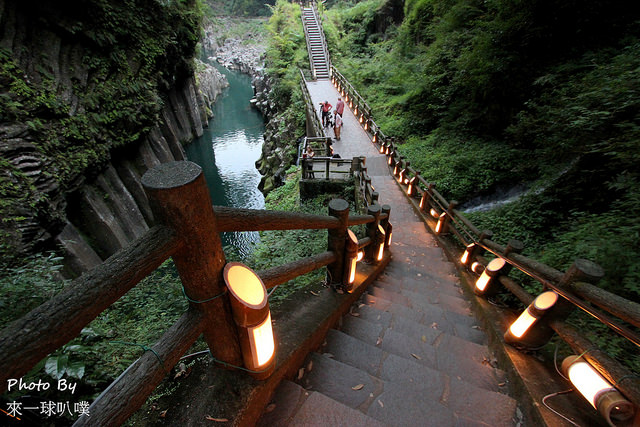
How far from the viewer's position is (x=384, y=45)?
1894 cm

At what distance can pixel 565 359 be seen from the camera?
2137 millimetres

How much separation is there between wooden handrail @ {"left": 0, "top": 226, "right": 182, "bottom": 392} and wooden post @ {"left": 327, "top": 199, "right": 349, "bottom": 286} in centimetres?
177

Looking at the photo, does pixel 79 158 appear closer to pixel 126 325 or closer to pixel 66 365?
pixel 126 325

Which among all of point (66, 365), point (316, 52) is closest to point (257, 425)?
point (66, 365)

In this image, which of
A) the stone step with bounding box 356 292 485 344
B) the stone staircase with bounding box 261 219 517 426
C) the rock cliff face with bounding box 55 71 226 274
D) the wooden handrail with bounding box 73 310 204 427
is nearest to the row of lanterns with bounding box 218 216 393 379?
the wooden handrail with bounding box 73 310 204 427

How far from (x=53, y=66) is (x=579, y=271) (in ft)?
38.3

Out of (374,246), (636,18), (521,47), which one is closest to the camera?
(374,246)

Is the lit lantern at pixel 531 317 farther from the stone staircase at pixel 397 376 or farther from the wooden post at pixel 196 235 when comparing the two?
the wooden post at pixel 196 235

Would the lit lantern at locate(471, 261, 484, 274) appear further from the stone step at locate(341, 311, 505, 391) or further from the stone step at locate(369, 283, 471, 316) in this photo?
the stone step at locate(341, 311, 505, 391)

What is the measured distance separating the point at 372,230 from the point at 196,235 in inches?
135

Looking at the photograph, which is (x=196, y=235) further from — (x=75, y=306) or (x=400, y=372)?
(x=400, y=372)

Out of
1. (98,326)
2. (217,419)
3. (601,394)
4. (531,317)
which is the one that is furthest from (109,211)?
(601,394)

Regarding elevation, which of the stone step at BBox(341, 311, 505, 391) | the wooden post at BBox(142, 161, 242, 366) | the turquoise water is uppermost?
the wooden post at BBox(142, 161, 242, 366)

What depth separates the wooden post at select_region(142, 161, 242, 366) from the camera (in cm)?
112
